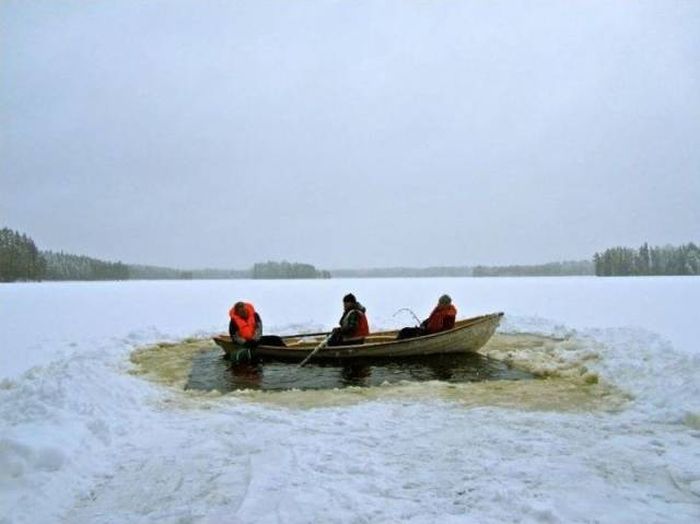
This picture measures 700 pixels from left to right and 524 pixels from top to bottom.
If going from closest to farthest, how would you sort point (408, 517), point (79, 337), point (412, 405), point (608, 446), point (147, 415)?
point (408, 517) → point (608, 446) → point (147, 415) → point (412, 405) → point (79, 337)

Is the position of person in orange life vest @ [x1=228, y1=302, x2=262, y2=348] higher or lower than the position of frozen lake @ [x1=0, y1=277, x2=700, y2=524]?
higher

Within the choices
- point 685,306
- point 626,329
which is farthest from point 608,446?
point 685,306

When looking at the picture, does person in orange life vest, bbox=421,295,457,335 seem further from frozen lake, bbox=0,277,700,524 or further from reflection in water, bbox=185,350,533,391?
frozen lake, bbox=0,277,700,524

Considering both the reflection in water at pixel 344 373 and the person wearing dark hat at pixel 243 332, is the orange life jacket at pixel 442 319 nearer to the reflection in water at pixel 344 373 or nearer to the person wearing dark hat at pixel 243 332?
the reflection in water at pixel 344 373

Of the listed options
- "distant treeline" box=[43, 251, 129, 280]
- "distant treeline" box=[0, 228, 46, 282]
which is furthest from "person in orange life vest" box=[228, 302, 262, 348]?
"distant treeline" box=[43, 251, 129, 280]

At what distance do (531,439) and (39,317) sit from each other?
19891mm

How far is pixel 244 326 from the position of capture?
1252 centimetres

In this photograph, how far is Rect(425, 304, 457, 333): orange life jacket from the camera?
12.4 m

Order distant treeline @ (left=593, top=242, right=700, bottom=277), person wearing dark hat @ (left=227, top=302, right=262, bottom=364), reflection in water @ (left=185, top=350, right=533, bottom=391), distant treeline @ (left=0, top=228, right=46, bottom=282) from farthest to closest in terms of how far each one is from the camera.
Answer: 1. distant treeline @ (left=593, top=242, right=700, bottom=277)
2. distant treeline @ (left=0, top=228, right=46, bottom=282)
3. person wearing dark hat @ (left=227, top=302, right=262, bottom=364)
4. reflection in water @ (left=185, top=350, right=533, bottom=391)

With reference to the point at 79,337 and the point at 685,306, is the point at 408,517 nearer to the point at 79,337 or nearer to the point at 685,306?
the point at 79,337

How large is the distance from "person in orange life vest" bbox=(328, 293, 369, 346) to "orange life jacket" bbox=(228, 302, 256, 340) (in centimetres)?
194

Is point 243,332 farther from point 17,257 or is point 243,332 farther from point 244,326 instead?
point 17,257

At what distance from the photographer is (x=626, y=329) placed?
13695mm

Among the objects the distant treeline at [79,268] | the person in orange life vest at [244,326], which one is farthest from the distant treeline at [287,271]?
the person in orange life vest at [244,326]
